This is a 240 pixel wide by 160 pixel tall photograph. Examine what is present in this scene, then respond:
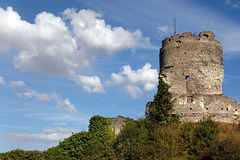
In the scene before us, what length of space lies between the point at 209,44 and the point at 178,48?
10.2 ft

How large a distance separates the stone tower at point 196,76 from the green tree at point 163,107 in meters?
1.92

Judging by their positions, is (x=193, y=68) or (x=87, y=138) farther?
(x=193, y=68)

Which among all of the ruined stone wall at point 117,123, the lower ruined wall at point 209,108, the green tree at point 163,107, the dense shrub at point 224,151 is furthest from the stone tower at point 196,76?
the dense shrub at point 224,151

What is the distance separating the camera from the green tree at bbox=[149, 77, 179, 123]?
3007 centimetres

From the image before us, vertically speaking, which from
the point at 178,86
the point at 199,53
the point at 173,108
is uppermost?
the point at 199,53

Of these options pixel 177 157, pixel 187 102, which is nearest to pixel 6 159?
pixel 177 157

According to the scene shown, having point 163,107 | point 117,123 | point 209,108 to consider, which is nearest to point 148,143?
point 163,107

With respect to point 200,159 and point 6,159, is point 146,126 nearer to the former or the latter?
point 200,159

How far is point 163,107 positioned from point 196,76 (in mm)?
5562

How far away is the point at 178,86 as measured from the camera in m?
34.1

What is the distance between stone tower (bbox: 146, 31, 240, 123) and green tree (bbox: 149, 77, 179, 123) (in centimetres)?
192

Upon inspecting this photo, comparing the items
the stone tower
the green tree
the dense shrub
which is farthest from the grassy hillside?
the stone tower

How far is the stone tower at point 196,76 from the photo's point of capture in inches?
1257

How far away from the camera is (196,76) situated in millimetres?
33594
